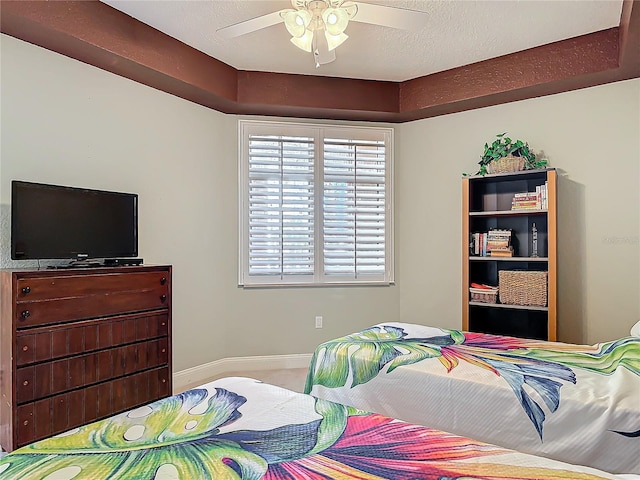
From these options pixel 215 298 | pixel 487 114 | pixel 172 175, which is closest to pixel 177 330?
pixel 215 298

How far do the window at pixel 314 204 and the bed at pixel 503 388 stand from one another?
1.75 meters

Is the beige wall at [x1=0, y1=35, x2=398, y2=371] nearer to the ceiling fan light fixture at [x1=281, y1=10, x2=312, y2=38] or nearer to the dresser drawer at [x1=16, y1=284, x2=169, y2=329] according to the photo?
the dresser drawer at [x1=16, y1=284, x2=169, y2=329]

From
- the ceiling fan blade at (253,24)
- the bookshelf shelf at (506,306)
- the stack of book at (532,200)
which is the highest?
the ceiling fan blade at (253,24)

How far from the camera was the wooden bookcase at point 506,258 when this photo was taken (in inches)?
141

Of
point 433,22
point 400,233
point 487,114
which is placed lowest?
point 400,233

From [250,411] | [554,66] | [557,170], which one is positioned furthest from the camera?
[557,170]

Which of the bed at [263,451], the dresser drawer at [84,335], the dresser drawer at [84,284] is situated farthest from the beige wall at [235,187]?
the bed at [263,451]

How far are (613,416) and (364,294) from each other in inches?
116

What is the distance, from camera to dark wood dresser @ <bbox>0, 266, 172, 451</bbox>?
2418 mm

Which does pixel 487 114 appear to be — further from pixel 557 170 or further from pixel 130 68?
pixel 130 68

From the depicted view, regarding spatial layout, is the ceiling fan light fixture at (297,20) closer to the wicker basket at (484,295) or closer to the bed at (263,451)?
the bed at (263,451)

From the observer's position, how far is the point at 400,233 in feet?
15.5

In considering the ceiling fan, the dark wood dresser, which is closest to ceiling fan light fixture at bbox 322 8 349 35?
the ceiling fan

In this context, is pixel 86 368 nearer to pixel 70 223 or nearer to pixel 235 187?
pixel 70 223
